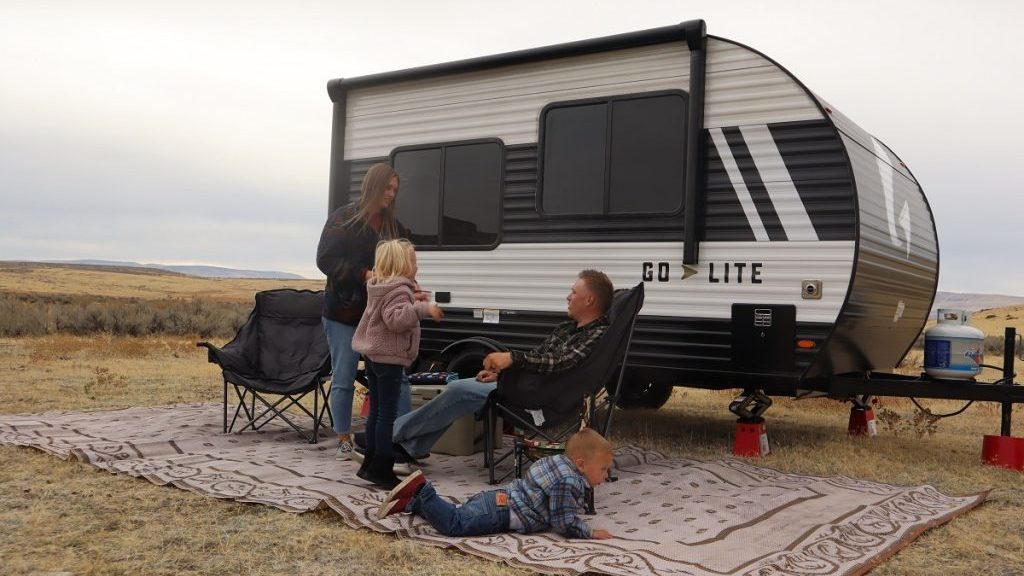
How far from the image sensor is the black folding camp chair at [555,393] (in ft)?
14.7

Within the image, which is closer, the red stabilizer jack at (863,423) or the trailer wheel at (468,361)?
the trailer wheel at (468,361)

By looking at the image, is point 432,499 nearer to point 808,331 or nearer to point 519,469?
point 519,469

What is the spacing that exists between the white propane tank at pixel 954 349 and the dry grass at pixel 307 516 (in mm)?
608

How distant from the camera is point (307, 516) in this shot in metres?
3.92

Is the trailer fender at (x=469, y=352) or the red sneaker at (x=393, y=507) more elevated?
the trailer fender at (x=469, y=352)

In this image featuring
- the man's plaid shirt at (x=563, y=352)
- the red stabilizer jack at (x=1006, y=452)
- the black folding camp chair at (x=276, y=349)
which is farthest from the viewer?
the black folding camp chair at (x=276, y=349)

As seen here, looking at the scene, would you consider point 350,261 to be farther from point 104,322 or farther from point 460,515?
point 104,322

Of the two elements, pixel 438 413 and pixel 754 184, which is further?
pixel 754 184

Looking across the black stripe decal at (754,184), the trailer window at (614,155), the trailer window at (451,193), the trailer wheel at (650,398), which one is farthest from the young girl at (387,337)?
the trailer wheel at (650,398)

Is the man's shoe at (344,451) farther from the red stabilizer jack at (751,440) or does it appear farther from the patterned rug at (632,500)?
the red stabilizer jack at (751,440)

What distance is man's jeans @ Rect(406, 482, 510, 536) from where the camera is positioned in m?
3.61

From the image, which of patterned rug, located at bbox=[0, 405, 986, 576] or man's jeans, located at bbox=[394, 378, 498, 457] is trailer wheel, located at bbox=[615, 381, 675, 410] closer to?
patterned rug, located at bbox=[0, 405, 986, 576]

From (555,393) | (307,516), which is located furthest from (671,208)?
(307,516)

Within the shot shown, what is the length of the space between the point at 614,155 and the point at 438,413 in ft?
7.15
